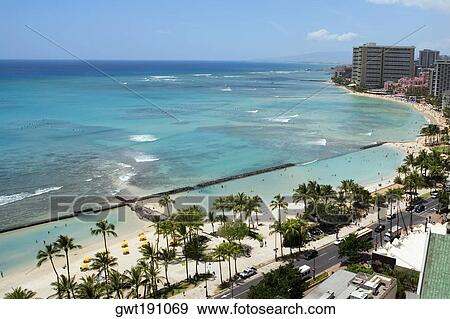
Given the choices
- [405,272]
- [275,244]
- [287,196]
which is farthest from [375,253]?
[287,196]

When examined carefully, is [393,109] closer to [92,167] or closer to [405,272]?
[92,167]

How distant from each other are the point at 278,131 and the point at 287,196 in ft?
98.9

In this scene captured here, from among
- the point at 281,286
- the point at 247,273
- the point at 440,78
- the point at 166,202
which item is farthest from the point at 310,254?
the point at 440,78

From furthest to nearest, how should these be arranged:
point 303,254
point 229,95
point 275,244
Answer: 1. point 229,95
2. point 275,244
3. point 303,254

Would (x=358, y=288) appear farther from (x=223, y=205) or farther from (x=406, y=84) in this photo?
(x=406, y=84)

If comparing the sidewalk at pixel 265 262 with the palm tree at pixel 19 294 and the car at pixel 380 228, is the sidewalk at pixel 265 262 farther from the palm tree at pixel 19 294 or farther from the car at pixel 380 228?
the palm tree at pixel 19 294

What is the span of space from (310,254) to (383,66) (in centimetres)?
12136

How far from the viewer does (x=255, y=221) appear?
29797mm

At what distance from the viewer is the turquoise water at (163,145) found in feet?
124

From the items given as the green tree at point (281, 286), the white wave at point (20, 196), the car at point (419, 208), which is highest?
the green tree at point (281, 286)

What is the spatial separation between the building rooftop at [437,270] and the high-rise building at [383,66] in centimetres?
12463

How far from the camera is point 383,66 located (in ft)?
431

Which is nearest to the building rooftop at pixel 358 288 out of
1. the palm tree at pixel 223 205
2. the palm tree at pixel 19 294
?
the palm tree at pixel 19 294

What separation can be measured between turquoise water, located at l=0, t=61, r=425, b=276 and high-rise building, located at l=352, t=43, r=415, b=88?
1388 inches
